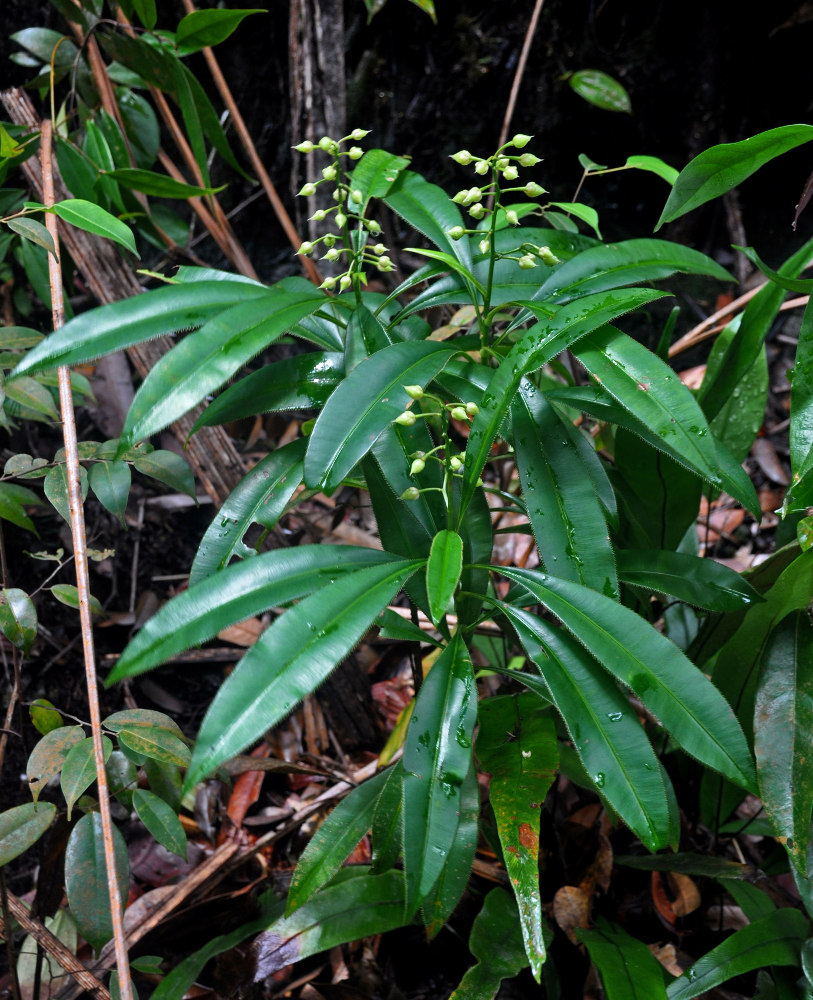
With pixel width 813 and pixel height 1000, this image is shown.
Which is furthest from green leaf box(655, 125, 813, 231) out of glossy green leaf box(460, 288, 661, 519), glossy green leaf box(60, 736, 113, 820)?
glossy green leaf box(60, 736, 113, 820)

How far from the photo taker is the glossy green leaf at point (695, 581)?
81 centimetres

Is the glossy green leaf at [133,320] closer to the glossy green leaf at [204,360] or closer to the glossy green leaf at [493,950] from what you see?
the glossy green leaf at [204,360]

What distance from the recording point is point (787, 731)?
803 mm

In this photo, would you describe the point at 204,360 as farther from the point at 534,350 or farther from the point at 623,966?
the point at 623,966

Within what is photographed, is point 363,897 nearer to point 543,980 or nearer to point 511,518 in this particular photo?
point 543,980

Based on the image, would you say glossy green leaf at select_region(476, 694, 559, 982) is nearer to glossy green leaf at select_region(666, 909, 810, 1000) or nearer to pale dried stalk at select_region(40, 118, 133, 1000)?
glossy green leaf at select_region(666, 909, 810, 1000)

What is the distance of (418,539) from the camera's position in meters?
0.77

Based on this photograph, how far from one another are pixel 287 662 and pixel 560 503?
0.32 metres

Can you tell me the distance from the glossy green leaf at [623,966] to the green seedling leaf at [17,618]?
0.70 meters

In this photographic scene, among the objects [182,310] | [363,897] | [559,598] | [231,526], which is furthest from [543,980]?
[182,310]

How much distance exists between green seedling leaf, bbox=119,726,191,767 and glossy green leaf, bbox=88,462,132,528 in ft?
0.75

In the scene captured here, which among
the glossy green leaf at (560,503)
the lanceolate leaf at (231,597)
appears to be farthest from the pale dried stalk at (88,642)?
the glossy green leaf at (560,503)

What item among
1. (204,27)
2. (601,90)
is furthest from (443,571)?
(601,90)

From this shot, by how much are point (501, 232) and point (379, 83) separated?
114 centimetres
